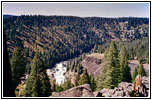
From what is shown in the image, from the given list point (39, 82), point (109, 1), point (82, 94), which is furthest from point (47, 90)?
point (109, 1)

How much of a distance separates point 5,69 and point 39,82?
28.7 meters

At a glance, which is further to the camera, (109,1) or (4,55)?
(109,1)

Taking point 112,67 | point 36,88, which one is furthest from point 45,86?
point 112,67

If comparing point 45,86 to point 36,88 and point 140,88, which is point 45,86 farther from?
point 140,88

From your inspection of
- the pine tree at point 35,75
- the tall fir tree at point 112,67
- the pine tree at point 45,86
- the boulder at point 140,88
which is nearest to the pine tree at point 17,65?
the pine tree at point 35,75

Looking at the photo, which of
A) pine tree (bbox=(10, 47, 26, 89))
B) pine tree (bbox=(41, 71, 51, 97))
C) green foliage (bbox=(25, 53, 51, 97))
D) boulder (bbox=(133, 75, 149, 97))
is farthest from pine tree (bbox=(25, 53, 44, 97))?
boulder (bbox=(133, 75, 149, 97))

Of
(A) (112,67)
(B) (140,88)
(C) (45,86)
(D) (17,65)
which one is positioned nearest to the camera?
(B) (140,88)

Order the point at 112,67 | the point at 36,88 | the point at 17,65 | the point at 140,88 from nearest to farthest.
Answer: the point at 140,88
the point at 36,88
the point at 17,65
the point at 112,67

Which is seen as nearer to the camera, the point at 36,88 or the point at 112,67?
the point at 36,88

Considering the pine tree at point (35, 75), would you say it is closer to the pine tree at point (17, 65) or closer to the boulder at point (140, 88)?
the pine tree at point (17, 65)

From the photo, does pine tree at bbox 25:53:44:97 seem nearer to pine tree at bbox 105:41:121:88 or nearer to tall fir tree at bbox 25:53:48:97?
tall fir tree at bbox 25:53:48:97

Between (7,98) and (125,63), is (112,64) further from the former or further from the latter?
(7,98)

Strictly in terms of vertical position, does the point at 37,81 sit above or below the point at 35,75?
below

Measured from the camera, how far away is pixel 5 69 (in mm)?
8953
